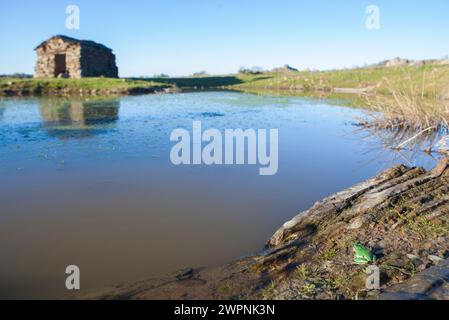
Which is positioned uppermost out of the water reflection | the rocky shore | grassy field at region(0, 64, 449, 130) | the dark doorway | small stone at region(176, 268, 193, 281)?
the dark doorway

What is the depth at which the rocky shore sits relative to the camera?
10.6ft

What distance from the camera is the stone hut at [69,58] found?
35.7 metres

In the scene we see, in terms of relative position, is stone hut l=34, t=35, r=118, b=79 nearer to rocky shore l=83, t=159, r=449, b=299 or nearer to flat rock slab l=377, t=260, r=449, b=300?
rocky shore l=83, t=159, r=449, b=299

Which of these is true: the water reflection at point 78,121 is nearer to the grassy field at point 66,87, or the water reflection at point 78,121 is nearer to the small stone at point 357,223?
the small stone at point 357,223

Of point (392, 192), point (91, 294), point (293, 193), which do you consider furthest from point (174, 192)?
point (392, 192)

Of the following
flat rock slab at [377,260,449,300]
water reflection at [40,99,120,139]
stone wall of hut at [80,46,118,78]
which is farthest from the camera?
stone wall of hut at [80,46,118,78]

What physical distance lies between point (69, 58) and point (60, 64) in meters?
2.74

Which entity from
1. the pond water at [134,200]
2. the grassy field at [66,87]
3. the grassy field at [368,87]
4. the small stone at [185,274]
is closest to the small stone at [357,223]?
the pond water at [134,200]

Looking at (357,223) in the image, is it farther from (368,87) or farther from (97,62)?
(97,62)

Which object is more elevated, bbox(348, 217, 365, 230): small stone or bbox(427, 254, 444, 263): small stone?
bbox(348, 217, 365, 230): small stone

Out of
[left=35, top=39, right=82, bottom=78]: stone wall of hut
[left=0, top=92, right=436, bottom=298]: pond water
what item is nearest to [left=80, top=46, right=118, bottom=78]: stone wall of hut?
[left=35, top=39, right=82, bottom=78]: stone wall of hut

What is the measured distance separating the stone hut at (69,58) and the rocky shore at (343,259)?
36.4 meters

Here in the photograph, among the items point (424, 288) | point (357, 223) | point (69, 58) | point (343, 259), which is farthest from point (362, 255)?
point (69, 58)

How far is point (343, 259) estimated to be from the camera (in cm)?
374
